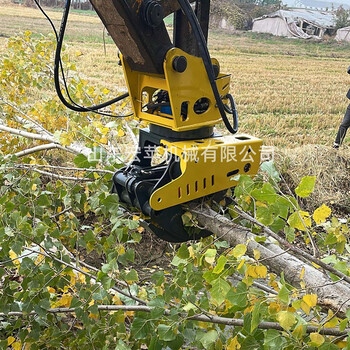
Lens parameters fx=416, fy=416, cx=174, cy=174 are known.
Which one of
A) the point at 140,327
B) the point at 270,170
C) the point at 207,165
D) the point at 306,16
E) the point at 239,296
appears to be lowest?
the point at 306,16

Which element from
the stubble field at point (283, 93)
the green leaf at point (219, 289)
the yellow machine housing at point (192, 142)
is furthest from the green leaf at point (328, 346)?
the stubble field at point (283, 93)

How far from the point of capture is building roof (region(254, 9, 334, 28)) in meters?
35.0

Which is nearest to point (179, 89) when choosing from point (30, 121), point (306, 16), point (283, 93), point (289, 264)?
point (289, 264)

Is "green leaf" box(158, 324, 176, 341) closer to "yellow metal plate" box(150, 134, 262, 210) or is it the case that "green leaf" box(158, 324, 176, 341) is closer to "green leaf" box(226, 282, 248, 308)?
"green leaf" box(226, 282, 248, 308)

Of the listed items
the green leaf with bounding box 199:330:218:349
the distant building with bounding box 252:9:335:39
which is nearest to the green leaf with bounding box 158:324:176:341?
the green leaf with bounding box 199:330:218:349

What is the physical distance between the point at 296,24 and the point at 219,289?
125 ft

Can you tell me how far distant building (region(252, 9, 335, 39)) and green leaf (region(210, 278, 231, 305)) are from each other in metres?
35.9

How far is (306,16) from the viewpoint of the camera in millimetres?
35281

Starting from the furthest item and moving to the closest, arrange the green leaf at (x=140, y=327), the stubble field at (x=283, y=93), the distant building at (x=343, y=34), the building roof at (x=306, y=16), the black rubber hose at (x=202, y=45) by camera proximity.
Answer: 1. the building roof at (x=306, y=16)
2. the distant building at (x=343, y=34)
3. the stubble field at (x=283, y=93)
4. the black rubber hose at (x=202, y=45)
5. the green leaf at (x=140, y=327)

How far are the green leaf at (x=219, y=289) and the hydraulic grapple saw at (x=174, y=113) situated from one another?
500 millimetres

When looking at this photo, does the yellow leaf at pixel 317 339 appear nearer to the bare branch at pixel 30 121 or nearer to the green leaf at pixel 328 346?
the green leaf at pixel 328 346

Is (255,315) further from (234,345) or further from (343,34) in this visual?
(343,34)

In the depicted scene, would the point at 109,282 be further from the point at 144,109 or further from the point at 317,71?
the point at 317,71

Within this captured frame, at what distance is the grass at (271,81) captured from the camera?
7.91m
